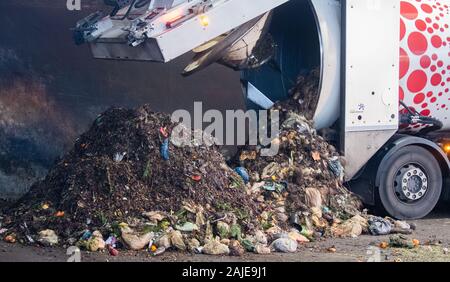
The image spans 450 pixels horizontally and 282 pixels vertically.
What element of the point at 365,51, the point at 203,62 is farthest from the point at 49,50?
the point at 365,51

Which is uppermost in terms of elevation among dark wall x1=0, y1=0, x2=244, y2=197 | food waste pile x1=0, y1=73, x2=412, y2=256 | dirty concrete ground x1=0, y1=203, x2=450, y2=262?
dark wall x1=0, y1=0, x2=244, y2=197

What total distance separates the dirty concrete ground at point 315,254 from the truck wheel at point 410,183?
0.61 meters

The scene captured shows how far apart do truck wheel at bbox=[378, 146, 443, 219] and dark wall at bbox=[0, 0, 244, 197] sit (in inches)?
117

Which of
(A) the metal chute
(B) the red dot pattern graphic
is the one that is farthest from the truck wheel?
(A) the metal chute

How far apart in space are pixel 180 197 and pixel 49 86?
296cm

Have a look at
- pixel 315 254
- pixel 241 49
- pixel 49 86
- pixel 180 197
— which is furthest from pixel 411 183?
pixel 49 86

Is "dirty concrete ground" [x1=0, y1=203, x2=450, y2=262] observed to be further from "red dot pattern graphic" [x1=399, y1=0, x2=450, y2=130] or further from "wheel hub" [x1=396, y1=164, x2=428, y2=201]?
"red dot pattern graphic" [x1=399, y1=0, x2=450, y2=130]

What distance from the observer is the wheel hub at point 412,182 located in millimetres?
9701

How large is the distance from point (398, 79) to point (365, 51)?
20.9 inches

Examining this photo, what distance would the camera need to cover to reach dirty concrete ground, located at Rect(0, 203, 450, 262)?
7.51 m

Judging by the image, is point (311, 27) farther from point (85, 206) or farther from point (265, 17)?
point (85, 206)

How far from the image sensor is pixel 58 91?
1040 centimetres

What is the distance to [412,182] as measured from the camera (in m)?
9.80
